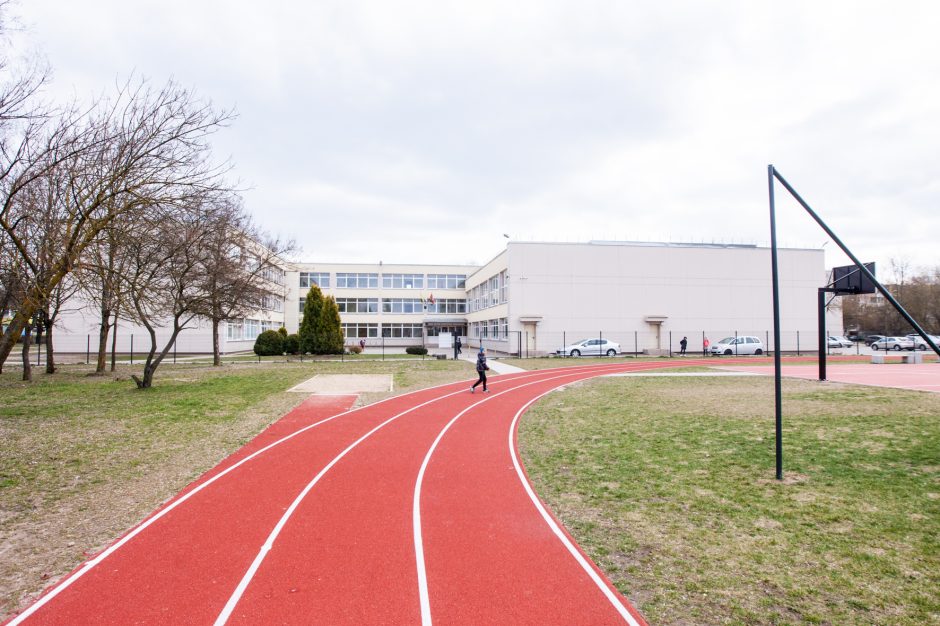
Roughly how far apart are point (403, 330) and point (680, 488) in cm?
5870

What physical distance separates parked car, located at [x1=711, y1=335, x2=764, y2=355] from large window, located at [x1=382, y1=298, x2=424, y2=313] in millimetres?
36470

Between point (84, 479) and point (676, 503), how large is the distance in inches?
368

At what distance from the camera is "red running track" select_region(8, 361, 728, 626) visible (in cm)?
448

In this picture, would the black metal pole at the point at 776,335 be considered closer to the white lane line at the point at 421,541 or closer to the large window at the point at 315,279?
the white lane line at the point at 421,541

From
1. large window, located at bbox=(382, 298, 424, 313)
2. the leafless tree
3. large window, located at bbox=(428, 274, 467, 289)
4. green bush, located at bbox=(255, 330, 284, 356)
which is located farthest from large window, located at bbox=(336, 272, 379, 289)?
the leafless tree

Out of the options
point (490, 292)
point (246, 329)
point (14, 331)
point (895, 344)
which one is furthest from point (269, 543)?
point (895, 344)

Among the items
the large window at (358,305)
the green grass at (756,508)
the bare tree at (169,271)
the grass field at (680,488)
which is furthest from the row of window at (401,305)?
the green grass at (756,508)

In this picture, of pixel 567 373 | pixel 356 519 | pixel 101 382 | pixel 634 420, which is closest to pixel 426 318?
pixel 567 373

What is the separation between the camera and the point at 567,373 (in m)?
26.7

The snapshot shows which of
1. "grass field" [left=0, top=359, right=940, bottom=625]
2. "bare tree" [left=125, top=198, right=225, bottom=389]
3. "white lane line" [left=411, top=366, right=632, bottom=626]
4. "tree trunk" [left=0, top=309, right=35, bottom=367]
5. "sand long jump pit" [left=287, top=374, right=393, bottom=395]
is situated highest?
"bare tree" [left=125, top=198, right=225, bottom=389]

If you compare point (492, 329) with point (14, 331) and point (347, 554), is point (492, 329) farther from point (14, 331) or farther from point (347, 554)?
point (347, 554)

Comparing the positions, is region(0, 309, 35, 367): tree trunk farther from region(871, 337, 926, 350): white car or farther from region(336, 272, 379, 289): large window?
region(871, 337, 926, 350): white car

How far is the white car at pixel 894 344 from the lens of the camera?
52281 millimetres

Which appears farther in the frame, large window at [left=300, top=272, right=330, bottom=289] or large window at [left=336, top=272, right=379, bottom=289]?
large window at [left=336, top=272, right=379, bottom=289]
